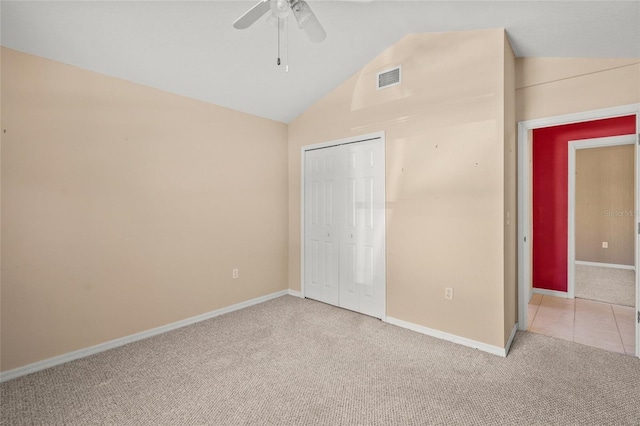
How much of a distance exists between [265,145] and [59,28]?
2.24m

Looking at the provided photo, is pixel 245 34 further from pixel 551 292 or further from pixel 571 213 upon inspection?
pixel 551 292

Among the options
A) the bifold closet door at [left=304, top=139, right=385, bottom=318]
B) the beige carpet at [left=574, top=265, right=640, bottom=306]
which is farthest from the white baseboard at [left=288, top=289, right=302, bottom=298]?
the beige carpet at [left=574, top=265, right=640, bottom=306]

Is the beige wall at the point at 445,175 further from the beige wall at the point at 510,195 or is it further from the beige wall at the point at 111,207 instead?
the beige wall at the point at 111,207

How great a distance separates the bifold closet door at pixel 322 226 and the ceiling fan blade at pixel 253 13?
82.0 inches

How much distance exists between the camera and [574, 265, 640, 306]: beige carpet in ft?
12.7

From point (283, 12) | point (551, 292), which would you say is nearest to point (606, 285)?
point (551, 292)

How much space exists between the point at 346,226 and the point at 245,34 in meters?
2.26

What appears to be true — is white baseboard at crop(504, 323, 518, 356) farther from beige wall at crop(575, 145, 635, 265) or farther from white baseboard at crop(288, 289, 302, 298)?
beige wall at crop(575, 145, 635, 265)

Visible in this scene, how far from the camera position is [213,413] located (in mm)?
1837

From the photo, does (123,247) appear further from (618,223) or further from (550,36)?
(618,223)

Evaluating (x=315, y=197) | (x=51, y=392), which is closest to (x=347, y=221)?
(x=315, y=197)

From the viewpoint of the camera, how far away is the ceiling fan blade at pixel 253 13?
1.67 m

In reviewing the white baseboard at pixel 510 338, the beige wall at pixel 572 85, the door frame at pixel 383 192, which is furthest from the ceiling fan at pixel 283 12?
the white baseboard at pixel 510 338

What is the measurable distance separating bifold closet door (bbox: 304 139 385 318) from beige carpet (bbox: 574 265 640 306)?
3022mm
